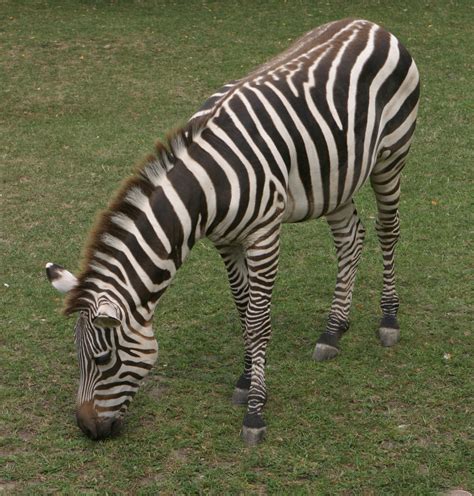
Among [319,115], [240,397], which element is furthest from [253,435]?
[319,115]

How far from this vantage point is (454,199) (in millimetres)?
9961

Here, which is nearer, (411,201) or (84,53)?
(411,201)

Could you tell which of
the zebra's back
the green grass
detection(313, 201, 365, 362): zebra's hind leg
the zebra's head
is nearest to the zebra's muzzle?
the zebra's head

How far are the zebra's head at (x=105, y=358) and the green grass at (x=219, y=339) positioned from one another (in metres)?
0.27

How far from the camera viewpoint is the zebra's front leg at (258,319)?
19.6 ft

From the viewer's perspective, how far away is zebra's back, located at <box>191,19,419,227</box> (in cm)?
593

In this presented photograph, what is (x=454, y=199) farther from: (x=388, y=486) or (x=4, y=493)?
(x=4, y=493)

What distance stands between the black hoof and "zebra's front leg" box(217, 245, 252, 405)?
1.35 ft

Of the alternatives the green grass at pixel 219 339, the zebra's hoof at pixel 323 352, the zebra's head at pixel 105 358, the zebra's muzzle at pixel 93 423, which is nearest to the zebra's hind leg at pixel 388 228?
the green grass at pixel 219 339

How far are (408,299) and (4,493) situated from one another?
4003mm

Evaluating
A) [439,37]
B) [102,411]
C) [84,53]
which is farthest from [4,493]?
[439,37]

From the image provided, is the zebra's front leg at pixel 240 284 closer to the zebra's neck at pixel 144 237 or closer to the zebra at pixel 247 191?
the zebra at pixel 247 191

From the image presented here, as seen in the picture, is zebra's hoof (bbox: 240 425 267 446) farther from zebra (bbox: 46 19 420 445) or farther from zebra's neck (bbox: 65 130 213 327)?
zebra's neck (bbox: 65 130 213 327)

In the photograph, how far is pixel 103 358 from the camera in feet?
18.1
